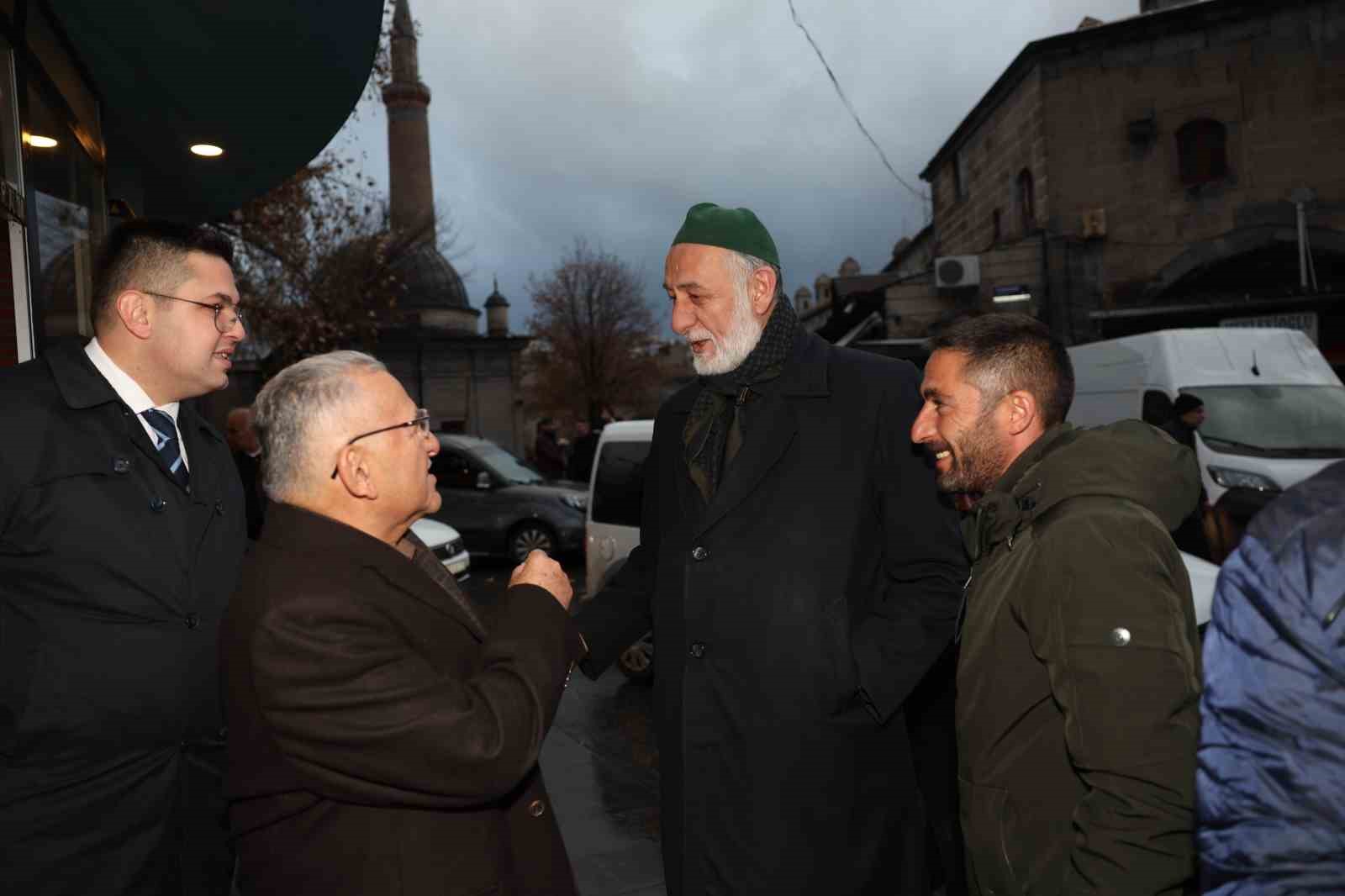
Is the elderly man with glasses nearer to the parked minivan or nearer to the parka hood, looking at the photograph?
the parka hood

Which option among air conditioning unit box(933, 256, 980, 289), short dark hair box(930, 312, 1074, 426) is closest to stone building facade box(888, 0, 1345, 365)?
air conditioning unit box(933, 256, 980, 289)

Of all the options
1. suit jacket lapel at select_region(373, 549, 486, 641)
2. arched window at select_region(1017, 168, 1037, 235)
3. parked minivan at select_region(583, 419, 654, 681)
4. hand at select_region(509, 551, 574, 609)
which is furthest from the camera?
arched window at select_region(1017, 168, 1037, 235)

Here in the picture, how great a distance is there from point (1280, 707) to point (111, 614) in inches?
99.4

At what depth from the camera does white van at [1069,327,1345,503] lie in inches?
423

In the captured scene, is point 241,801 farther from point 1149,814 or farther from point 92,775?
point 1149,814

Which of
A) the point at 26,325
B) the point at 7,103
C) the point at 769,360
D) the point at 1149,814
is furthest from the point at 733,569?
the point at 7,103

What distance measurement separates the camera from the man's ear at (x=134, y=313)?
9.18ft

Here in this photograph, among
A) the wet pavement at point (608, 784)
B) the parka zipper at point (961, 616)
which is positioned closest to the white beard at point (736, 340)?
the parka zipper at point (961, 616)

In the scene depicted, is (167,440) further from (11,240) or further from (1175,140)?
(1175,140)

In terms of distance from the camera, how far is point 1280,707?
3.87ft

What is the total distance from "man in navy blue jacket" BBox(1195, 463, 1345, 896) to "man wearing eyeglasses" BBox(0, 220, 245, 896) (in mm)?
2381

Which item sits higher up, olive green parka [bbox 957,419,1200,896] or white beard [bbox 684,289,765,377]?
white beard [bbox 684,289,765,377]

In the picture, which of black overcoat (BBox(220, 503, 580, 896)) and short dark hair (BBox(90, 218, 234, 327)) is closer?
black overcoat (BBox(220, 503, 580, 896))

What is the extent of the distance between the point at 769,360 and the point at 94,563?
188cm
